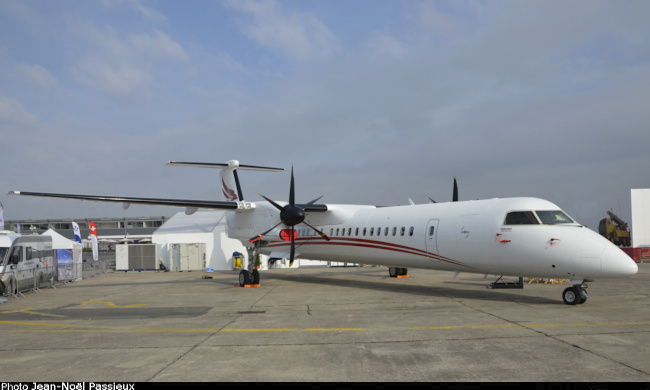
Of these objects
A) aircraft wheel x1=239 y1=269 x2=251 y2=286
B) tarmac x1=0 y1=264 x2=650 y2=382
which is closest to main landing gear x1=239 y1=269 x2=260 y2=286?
aircraft wheel x1=239 y1=269 x2=251 y2=286

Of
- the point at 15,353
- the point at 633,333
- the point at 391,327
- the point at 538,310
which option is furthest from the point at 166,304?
the point at 633,333

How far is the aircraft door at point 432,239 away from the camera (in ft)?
49.2

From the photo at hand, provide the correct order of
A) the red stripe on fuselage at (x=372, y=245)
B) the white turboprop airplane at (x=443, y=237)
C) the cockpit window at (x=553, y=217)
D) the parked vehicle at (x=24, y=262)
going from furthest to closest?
the parked vehicle at (x=24, y=262)
the red stripe on fuselage at (x=372, y=245)
the cockpit window at (x=553, y=217)
the white turboprop airplane at (x=443, y=237)

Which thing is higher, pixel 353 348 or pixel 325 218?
pixel 325 218

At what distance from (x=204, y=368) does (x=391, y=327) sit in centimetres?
433

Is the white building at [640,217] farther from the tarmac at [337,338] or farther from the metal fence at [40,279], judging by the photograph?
the metal fence at [40,279]

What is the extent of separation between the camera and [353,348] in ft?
25.5

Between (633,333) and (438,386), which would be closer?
(438,386)

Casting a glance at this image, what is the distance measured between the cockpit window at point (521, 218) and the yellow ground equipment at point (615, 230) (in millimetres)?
42676

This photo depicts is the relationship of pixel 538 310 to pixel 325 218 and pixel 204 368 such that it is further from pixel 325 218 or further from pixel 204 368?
pixel 325 218

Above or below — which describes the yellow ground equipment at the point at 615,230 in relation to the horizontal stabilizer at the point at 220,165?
below

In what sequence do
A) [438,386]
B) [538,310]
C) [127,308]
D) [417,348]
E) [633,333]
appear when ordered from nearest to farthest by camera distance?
[438,386], [417,348], [633,333], [538,310], [127,308]

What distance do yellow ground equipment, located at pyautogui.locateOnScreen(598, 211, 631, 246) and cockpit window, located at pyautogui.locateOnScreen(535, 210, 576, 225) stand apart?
4234 cm

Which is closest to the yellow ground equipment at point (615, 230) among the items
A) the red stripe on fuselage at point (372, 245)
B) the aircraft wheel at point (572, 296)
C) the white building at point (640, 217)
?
the white building at point (640, 217)
